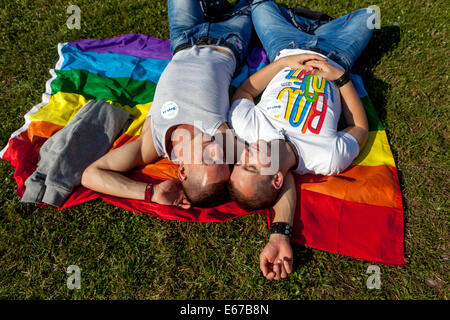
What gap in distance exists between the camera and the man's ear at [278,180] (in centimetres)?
327

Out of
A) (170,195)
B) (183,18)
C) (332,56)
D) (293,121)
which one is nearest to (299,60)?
(332,56)

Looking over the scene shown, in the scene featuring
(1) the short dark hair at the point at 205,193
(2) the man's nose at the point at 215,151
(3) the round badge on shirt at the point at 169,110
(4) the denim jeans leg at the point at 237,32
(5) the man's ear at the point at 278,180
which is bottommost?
(1) the short dark hair at the point at 205,193

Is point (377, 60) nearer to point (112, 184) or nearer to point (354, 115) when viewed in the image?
point (354, 115)

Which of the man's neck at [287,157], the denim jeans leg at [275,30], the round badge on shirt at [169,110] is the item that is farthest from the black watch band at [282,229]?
the denim jeans leg at [275,30]

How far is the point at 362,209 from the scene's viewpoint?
352 centimetres

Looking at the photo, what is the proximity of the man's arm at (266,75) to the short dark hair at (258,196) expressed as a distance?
1500 mm

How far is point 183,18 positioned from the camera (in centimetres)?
492

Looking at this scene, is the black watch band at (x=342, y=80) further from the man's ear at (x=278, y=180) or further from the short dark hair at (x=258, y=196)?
the short dark hair at (x=258, y=196)

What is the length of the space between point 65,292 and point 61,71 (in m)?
3.55

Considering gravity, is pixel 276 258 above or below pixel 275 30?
Answer: below

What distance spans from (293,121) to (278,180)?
801mm

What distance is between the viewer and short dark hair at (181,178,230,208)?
320 centimetres

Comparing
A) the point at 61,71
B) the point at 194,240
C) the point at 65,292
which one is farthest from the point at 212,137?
the point at 61,71
